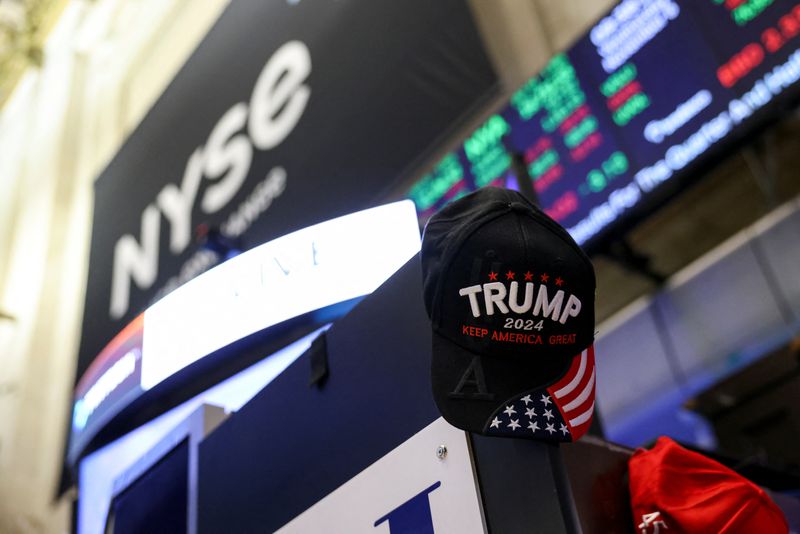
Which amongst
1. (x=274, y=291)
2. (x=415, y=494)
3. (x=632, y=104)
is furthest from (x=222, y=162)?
(x=415, y=494)

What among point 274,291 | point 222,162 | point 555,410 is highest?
point 222,162

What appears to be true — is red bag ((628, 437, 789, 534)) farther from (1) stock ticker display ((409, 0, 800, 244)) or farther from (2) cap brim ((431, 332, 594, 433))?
(1) stock ticker display ((409, 0, 800, 244))

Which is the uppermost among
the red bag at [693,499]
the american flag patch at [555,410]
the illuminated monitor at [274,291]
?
the illuminated monitor at [274,291]

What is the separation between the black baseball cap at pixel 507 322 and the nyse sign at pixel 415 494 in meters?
0.16

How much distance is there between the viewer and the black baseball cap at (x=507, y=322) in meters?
1.05

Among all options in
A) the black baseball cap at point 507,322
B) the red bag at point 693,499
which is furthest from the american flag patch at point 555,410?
the red bag at point 693,499

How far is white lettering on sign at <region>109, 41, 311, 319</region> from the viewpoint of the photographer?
12.6ft

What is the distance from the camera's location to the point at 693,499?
3.70 ft

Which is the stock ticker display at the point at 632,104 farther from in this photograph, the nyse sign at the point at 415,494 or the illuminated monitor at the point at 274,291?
the nyse sign at the point at 415,494

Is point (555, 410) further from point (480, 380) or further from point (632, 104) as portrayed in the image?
point (632, 104)

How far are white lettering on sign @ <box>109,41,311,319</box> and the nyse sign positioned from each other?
2570 millimetres

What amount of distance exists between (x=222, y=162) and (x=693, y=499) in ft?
11.2

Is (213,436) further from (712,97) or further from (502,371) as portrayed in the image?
(712,97)

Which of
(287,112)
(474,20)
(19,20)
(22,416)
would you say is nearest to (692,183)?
(474,20)
